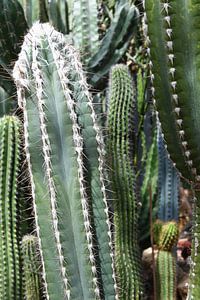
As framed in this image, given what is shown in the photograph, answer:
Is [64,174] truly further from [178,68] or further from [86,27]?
[86,27]

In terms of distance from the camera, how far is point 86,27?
4.52m

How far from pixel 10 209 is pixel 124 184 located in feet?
2.34

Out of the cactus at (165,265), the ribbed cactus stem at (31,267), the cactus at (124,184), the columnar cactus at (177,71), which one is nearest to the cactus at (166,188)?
the cactus at (165,265)

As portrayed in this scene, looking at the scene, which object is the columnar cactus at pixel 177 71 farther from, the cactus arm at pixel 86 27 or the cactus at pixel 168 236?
the cactus arm at pixel 86 27

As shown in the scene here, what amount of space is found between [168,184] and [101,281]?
6.81ft

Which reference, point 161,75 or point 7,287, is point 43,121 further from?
point 7,287

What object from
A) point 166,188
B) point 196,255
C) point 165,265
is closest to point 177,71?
point 196,255

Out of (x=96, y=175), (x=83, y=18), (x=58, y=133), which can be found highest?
(x=83, y=18)

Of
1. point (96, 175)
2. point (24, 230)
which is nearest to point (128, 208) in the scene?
point (24, 230)

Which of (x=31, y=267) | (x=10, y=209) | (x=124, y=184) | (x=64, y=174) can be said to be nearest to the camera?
(x=64, y=174)

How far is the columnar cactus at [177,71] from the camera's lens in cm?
225

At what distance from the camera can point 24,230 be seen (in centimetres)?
358

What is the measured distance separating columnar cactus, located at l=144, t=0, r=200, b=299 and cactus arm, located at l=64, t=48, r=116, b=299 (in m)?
0.29

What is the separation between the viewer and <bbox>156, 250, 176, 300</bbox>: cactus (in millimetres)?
3818
